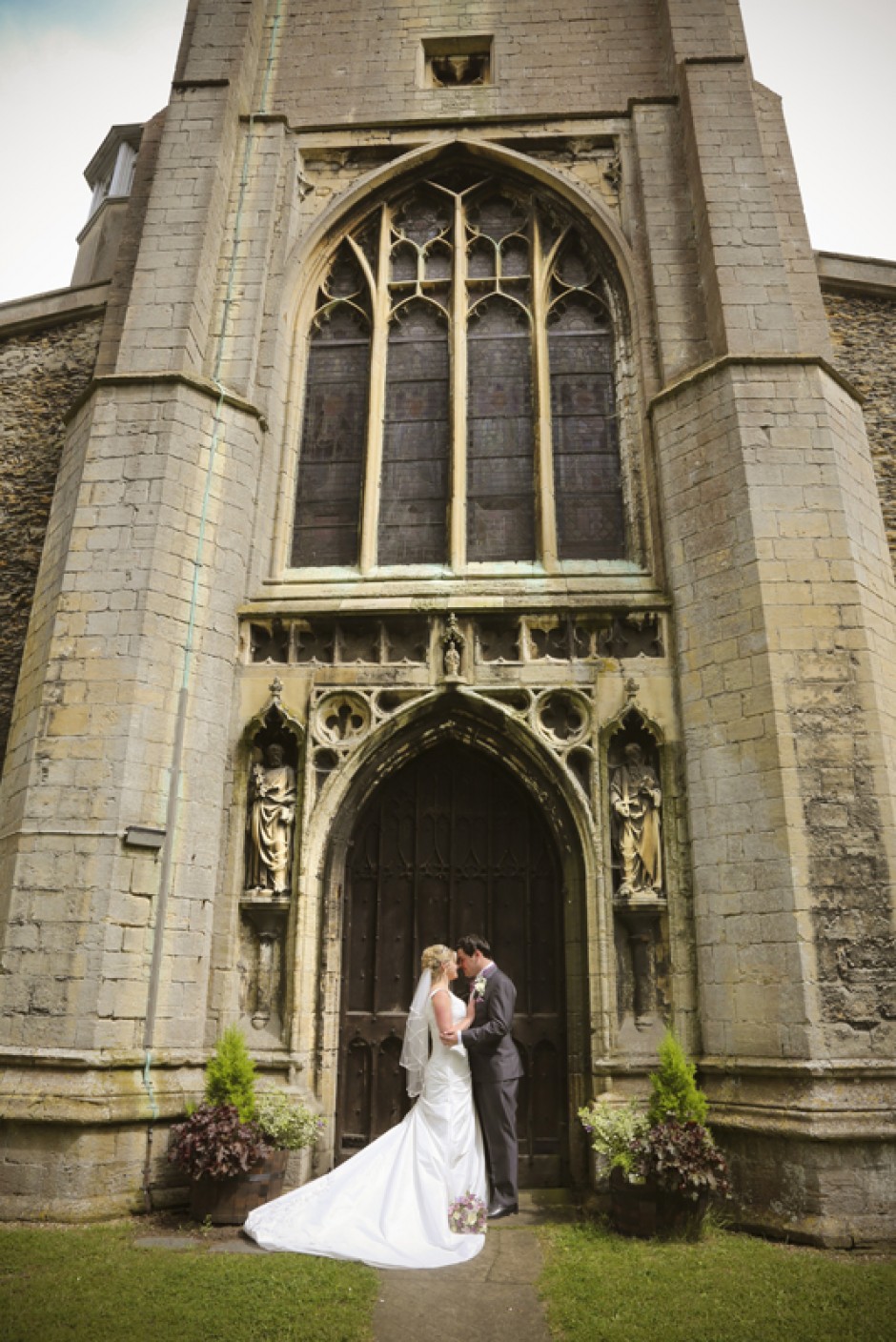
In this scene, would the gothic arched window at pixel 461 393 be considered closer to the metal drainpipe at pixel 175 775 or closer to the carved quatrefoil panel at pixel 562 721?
the metal drainpipe at pixel 175 775

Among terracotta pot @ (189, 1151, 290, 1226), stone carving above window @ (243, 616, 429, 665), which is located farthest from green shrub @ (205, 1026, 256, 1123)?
stone carving above window @ (243, 616, 429, 665)

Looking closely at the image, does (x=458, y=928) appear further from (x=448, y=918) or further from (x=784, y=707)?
(x=784, y=707)

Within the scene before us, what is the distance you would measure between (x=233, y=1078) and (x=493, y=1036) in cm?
183

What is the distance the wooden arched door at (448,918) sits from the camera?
7.72m

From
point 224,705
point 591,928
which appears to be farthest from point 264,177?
point 591,928

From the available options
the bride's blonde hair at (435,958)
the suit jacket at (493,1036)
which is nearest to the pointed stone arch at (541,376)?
the bride's blonde hair at (435,958)

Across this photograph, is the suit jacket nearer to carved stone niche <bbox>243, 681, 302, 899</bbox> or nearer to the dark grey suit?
the dark grey suit

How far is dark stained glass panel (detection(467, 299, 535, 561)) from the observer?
370 inches

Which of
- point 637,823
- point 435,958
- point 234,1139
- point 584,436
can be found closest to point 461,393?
point 584,436

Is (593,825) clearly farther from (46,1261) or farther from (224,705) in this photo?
(46,1261)

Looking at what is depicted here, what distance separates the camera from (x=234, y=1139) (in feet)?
20.7

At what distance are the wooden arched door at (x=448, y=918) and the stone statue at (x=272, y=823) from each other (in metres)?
0.69

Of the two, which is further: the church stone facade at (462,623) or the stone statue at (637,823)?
the stone statue at (637,823)

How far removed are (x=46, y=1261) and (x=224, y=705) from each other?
419 centimetres
